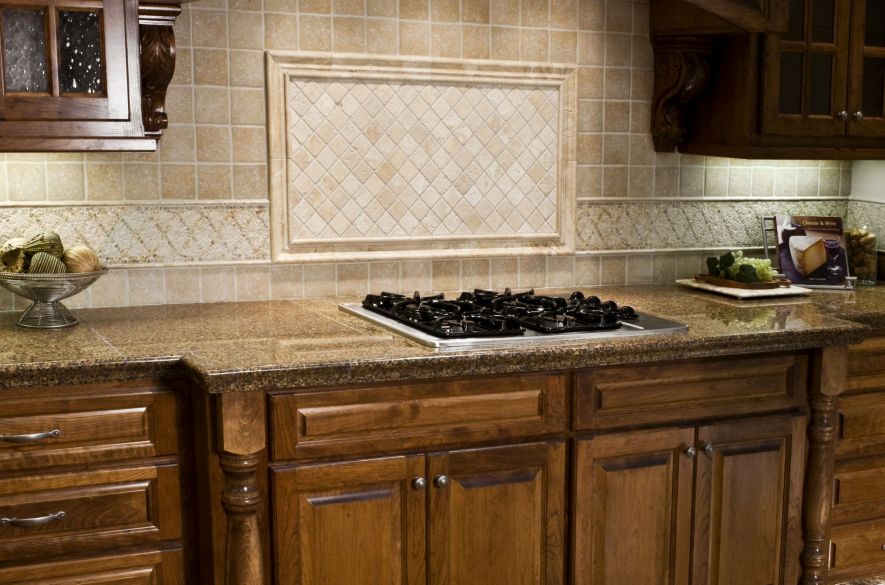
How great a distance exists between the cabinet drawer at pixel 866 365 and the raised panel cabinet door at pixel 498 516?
3.40 feet

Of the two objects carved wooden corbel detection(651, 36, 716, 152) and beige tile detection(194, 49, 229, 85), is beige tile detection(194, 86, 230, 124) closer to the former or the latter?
beige tile detection(194, 49, 229, 85)

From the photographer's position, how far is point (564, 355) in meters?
2.46

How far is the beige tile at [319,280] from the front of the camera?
3.19m

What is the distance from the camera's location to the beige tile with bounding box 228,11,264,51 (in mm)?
3006

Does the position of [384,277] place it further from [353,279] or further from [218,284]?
[218,284]

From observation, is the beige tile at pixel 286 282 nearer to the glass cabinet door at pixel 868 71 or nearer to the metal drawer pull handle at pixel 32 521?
the metal drawer pull handle at pixel 32 521

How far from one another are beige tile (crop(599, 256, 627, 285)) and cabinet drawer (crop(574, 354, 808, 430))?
875 mm

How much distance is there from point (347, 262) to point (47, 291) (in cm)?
93

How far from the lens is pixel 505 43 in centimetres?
330

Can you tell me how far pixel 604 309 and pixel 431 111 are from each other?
0.88 m

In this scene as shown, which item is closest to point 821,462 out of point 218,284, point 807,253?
point 807,253

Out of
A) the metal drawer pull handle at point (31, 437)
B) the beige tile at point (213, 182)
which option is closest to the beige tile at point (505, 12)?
the beige tile at point (213, 182)

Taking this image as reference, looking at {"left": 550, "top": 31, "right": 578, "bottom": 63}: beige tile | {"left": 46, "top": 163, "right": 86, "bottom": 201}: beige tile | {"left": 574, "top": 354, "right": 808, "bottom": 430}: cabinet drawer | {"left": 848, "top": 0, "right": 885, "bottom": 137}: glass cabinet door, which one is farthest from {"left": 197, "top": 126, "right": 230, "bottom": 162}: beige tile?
{"left": 848, "top": 0, "right": 885, "bottom": 137}: glass cabinet door

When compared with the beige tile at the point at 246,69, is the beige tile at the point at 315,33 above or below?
above
